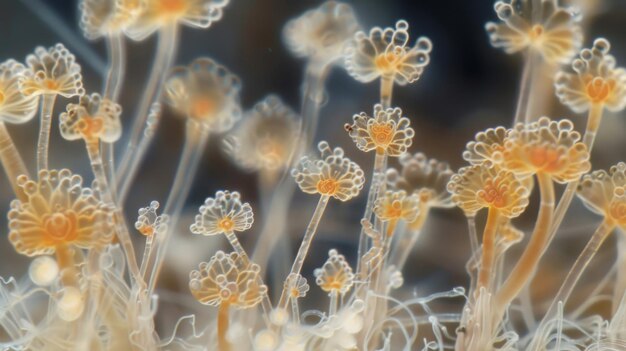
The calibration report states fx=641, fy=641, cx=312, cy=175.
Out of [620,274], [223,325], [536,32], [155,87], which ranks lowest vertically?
[223,325]

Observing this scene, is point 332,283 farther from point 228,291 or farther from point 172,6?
point 172,6

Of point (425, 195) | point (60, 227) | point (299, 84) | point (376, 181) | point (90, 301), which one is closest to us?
point (60, 227)

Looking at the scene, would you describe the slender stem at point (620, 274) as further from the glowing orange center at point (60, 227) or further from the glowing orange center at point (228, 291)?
the glowing orange center at point (60, 227)

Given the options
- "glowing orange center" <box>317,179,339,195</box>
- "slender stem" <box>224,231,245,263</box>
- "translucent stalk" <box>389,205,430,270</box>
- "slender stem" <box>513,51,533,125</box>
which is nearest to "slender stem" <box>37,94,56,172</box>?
"slender stem" <box>224,231,245,263</box>

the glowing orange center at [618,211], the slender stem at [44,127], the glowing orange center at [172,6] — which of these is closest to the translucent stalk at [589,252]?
the glowing orange center at [618,211]

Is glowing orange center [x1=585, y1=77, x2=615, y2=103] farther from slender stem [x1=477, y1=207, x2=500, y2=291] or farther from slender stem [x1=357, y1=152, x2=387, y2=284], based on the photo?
slender stem [x1=357, y1=152, x2=387, y2=284]

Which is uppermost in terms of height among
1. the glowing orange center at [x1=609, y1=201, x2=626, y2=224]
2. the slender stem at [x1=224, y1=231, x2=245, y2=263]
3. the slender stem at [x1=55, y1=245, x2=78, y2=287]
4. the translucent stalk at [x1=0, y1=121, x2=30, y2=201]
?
the glowing orange center at [x1=609, y1=201, x2=626, y2=224]

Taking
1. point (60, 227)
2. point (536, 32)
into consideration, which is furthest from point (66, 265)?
point (536, 32)
